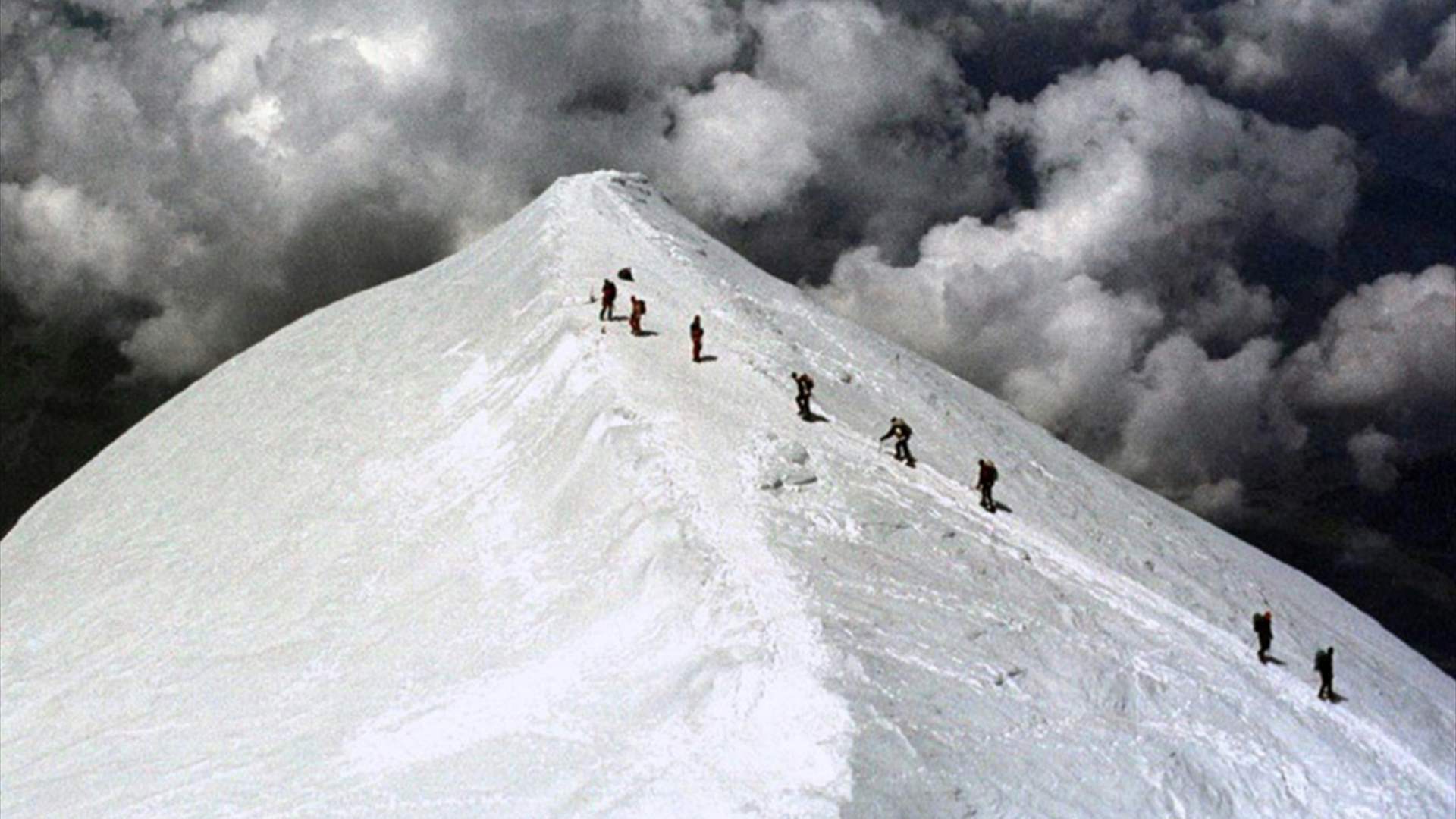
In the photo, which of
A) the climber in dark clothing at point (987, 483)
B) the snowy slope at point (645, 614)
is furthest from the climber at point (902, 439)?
the climber in dark clothing at point (987, 483)

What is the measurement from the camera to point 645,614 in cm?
2828

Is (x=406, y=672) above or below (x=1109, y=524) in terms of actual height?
below

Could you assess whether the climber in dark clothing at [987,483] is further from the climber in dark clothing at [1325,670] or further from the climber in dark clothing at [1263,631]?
the climber in dark clothing at [1325,670]

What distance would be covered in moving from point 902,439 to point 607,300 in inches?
471

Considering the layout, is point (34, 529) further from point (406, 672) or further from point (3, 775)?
point (406, 672)

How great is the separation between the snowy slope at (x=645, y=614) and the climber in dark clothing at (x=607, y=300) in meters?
0.84

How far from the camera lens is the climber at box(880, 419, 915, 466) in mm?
40031

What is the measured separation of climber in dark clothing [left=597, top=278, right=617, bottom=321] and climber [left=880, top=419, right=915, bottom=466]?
11045 mm

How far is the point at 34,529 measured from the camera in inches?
2367

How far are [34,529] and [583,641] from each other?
4427 centimetres

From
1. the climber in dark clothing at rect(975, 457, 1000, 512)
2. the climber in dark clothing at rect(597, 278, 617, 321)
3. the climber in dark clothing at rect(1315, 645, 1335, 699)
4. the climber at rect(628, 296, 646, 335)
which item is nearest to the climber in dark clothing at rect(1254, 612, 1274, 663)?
the climber in dark clothing at rect(1315, 645, 1335, 699)

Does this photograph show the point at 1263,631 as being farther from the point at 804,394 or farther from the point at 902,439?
the point at 804,394

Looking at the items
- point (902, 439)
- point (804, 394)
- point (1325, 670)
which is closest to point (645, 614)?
point (804, 394)

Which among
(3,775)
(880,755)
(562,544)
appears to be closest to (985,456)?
(562,544)
